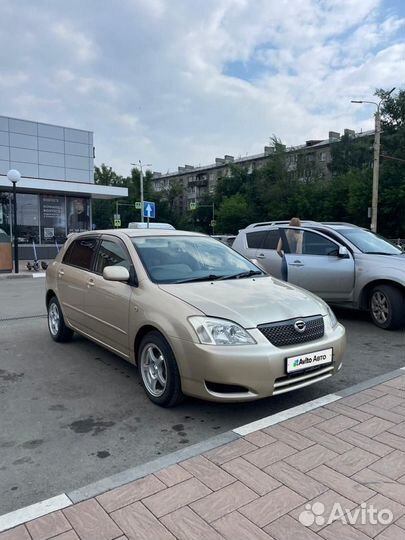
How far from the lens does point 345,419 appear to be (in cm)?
355

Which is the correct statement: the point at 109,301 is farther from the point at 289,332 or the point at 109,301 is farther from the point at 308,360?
the point at 308,360

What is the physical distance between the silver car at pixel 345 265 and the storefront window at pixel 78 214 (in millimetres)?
17346

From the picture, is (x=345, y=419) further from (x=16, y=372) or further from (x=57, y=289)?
(x=57, y=289)

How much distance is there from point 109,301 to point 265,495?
8.96 ft

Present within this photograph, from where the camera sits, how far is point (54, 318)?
6.40 m

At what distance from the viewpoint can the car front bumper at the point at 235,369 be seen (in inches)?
134

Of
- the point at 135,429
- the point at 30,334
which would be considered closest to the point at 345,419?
the point at 135,429

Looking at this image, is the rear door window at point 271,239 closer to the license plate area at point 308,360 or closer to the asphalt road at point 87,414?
the asphalt road at point 87,414

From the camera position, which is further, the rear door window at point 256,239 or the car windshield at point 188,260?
the rear door window at point 256,239

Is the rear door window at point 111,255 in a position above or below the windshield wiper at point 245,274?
above

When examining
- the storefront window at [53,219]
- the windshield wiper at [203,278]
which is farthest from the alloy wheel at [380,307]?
the storefront window at [53,219]

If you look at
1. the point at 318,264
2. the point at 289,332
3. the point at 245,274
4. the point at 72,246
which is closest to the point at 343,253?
the point at 318,264

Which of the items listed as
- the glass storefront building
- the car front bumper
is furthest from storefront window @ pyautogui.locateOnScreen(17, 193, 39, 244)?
the car front bumper

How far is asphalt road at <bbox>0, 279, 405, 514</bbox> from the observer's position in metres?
2.94
